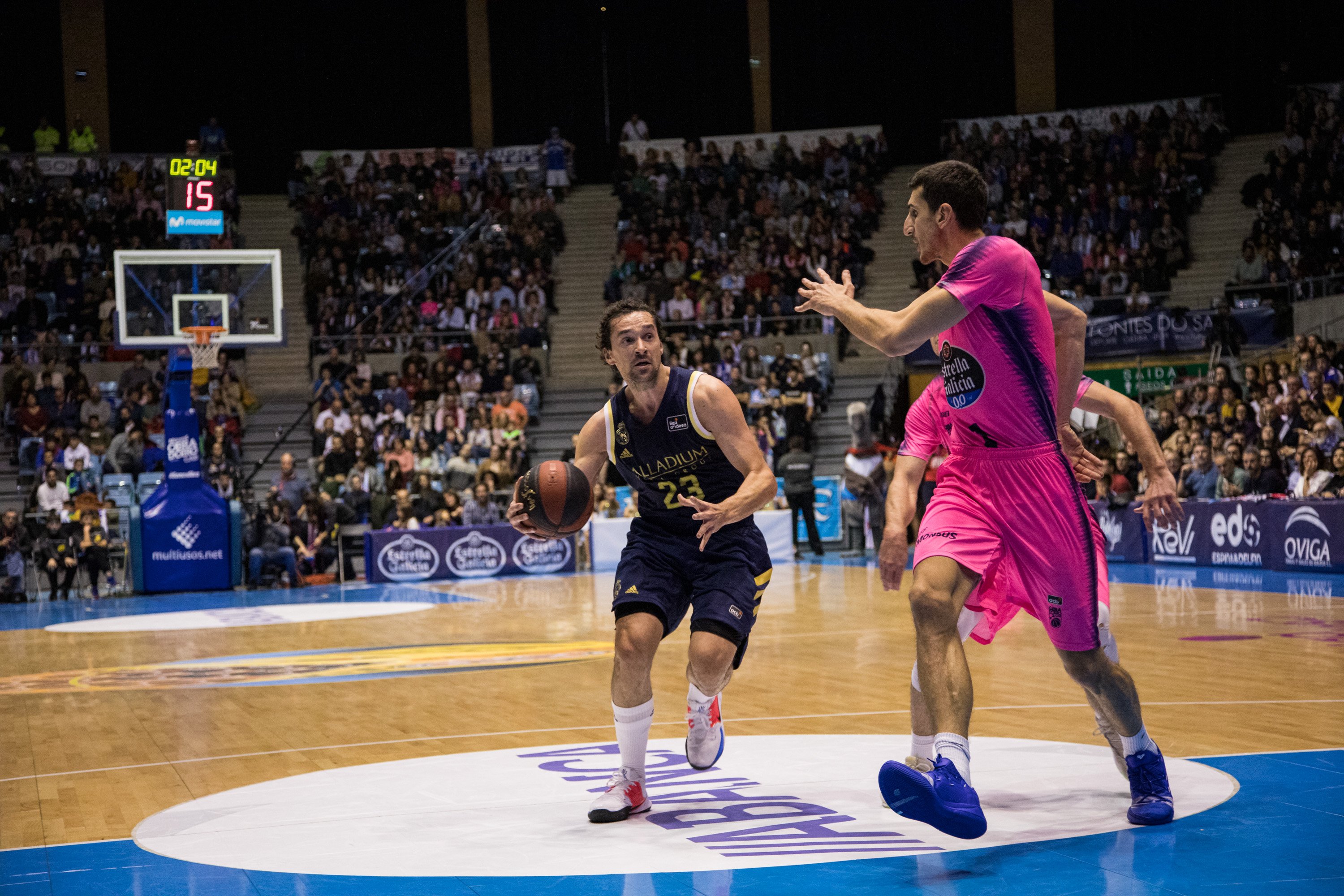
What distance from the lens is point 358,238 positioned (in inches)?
990

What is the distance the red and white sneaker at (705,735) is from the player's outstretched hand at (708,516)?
2.43 ft

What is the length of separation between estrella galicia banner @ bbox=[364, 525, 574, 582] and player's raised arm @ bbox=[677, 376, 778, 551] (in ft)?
42.1

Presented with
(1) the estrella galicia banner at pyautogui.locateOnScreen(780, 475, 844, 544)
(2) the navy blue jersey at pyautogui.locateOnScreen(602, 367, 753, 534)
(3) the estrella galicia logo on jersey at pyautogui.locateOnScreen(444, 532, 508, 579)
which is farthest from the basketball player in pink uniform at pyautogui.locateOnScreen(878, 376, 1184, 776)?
(1) the estrella galicia banner at pyautogui.locateOnScreen(780, 475, 844, 544)

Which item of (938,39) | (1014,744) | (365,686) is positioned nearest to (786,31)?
(938,39)

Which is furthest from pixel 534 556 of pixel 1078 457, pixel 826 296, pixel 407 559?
pixel 826 296

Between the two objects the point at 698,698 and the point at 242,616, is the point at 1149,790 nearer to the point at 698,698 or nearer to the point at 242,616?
the point at 698,698

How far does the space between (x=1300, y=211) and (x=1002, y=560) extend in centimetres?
1924

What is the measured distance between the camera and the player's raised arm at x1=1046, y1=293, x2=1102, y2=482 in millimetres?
4555

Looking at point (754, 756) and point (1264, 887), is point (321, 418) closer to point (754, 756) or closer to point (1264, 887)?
point (754, 756)

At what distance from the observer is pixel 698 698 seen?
5129 mm

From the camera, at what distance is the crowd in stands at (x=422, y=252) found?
23.7m

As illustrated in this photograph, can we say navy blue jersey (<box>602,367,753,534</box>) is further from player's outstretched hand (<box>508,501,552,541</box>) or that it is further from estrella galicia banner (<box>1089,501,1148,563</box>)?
estrella galicia banner (<box>1089,501,1148,563</box>)

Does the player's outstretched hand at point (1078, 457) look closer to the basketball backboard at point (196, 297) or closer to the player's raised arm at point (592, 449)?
the player's raised arm at point (592, 449)

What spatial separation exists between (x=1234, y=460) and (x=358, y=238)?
16023mm
